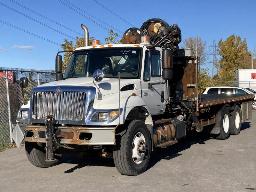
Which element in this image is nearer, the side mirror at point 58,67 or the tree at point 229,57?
the side mirror at point 58,67

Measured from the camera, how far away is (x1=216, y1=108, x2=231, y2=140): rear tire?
14828 millimetres

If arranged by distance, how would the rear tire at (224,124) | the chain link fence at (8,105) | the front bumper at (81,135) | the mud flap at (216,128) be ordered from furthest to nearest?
the rear tire at (224,124)
the mud flap at (216,128)
the chain link fence at (8,105)
the front bumper at (81,135)

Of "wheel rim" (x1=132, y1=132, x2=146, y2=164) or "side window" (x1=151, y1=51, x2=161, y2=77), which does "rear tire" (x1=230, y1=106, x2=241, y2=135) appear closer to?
"side window" (x1=151, y1=51, x2=161, y2=77)

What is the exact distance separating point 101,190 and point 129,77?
2.91m

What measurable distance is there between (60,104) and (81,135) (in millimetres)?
785

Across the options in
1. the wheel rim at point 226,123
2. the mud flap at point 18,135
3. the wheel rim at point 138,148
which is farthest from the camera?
the wheel rim at point 226,123

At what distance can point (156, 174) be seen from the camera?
360 inches

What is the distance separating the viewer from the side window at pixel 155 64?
10477 millimetres

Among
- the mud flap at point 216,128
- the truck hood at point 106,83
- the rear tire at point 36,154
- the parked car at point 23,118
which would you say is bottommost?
the rear tire at point 36,154

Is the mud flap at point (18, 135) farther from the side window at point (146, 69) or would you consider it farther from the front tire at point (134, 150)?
the side window at point (146, 69)

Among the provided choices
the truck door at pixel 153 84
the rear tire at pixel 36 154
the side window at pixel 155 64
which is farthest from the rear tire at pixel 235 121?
the rear tire at pixel 36 154

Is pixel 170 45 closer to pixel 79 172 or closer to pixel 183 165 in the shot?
pixel 183 165

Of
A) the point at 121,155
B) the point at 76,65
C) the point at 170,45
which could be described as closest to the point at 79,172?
the point at 121,155

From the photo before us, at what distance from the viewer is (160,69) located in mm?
10742
